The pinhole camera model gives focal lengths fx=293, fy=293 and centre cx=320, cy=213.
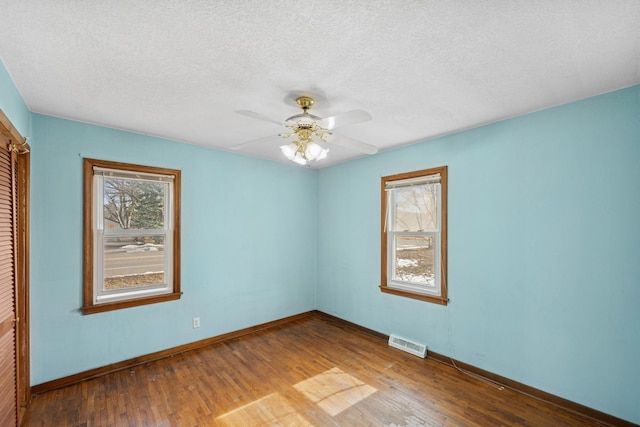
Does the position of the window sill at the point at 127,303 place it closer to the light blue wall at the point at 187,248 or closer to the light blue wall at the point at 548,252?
the light blue wall at the point at 187,248

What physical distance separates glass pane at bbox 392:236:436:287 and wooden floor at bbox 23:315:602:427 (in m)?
0.89

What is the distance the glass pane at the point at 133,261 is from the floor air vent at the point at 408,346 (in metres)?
2.85

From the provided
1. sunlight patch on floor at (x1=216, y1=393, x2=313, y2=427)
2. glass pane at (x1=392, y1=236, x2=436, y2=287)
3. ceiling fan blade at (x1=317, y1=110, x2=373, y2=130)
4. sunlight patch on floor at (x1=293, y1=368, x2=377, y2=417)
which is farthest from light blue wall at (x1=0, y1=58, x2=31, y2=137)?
glass pane at (x1=392, y1=236, x2=436, y2=287)

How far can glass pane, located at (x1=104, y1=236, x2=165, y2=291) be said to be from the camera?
3.03 m

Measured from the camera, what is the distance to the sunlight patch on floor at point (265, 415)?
2238mm

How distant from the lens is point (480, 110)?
2.53m

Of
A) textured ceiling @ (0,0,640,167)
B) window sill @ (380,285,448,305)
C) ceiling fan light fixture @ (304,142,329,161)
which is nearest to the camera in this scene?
textured ceiling @ (0,0,640,167)

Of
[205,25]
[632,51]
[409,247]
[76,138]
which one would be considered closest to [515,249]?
[409,247]

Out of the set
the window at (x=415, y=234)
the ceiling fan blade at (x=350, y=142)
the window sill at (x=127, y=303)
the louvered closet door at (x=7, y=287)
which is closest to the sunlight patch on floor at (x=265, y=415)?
the louvered closet door at (x=7, y=287)

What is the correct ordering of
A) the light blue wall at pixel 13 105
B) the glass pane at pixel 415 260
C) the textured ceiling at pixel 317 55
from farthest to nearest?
1. the glass pane at pixel 415 260
2. the light blue wall at pixel 13 105
3. the textured ceiling at pixel 317 55

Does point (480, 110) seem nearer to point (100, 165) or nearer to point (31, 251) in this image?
point (100, 165)

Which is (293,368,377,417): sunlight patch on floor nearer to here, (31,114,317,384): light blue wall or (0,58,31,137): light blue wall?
(31,114,317,384): light blue wall

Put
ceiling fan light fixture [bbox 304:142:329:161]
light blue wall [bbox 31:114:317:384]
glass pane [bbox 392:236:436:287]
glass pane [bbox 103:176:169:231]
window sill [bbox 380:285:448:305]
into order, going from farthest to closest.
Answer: glass pane [bbox 392:236:436:287]
window sill [bbox 380:285:448:305]
glass pane [bbox 103:176:169:231]
light blue wall [bbox 31:114:317:384]
ceiling fan light fixture [bbox 304:142:329:161]

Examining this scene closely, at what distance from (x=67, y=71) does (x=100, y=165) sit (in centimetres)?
123
